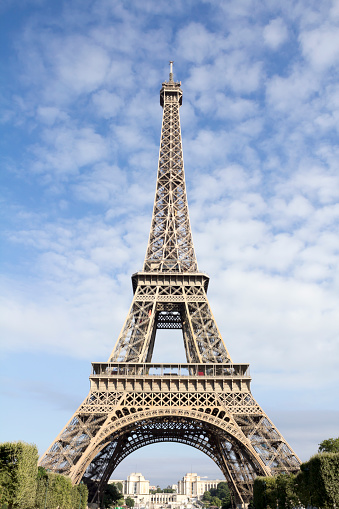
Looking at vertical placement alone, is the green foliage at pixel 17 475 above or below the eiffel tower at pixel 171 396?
below

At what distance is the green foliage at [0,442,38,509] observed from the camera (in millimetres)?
26047

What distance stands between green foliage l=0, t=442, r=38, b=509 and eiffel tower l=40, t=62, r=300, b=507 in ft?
19.9

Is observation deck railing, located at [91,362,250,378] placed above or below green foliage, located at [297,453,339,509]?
above

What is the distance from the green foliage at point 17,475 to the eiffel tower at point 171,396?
239 inches

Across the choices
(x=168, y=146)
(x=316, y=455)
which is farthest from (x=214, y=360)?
(x=168, y=146)

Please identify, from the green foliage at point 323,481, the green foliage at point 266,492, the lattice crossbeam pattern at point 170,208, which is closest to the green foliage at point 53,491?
the green foliage at point 266,492

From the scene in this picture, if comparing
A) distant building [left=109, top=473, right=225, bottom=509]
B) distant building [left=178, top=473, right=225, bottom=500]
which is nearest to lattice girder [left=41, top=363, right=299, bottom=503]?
distant building [left=109, top=473, right=225, bottom=509]

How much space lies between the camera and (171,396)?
125 feet

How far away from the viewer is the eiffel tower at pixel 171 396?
3534cm

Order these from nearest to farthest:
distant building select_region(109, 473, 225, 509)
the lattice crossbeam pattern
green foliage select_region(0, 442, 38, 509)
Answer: green foliage select_region(0, 442, 38, 509), the lattice crossbeam pattern, distant building select_region(109, 473, 225, 509)

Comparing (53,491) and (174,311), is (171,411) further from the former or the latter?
(174,311)

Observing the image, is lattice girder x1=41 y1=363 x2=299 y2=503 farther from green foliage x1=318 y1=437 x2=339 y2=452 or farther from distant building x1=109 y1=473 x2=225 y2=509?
distant building x1=109 y1=473 x2=225 y2=509

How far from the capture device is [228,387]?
38406 mm

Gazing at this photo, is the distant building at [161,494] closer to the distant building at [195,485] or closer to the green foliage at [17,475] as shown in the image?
the distant building at [195,485]
